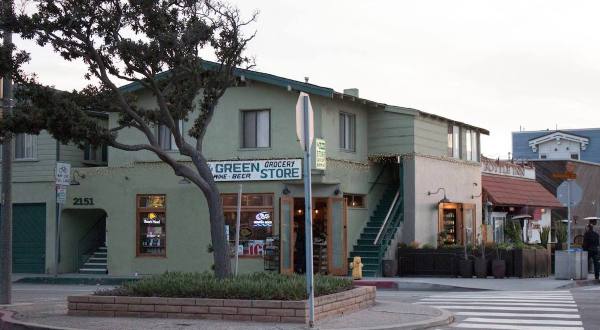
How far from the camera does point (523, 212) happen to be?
3850cm

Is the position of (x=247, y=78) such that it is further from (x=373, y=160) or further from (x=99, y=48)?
(x=99, y=48)

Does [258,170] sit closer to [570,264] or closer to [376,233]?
[376,233]

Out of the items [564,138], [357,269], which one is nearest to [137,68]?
[357,269]

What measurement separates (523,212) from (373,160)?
36.6 feet

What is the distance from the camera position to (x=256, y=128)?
93.9 feet

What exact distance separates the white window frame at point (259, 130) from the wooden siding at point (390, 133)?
168 inches

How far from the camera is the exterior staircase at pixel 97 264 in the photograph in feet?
101

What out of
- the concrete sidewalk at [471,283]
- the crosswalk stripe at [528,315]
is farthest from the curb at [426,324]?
the concrete sidewalk at [471,283]

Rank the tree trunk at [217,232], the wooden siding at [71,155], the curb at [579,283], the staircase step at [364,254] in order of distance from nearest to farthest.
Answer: the tree trunk at [217,232], the curb at [579,283], the staircase step at [364,254], the wooden siding at [71,155]

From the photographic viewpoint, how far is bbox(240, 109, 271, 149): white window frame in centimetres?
2838

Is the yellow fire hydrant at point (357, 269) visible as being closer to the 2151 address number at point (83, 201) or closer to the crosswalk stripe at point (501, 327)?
the 2151 address number at point (83, 201)

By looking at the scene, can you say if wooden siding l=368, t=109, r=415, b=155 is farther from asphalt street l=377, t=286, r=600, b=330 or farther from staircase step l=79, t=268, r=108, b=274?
staircase step l=79, t=268, r=108, b=274

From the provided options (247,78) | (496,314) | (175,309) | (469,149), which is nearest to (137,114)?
(175,309)

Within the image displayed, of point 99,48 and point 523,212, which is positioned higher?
point 99,48
